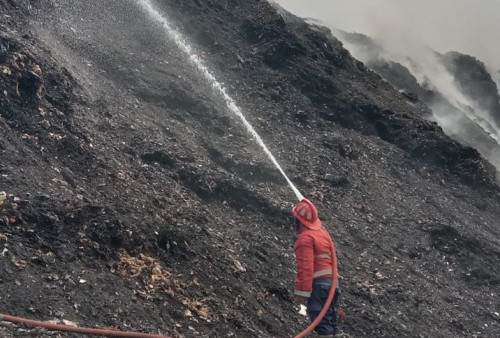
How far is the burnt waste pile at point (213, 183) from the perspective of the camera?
23.3ft

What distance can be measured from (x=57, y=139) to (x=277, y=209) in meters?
4.23

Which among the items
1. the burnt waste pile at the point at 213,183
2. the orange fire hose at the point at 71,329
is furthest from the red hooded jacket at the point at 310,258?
the orange fire hose at the point at 71,329

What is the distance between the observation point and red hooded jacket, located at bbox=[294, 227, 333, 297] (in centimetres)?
674

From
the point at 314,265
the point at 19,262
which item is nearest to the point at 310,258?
the point at 314,265

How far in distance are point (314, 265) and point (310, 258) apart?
0.25m

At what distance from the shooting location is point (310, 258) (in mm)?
6812

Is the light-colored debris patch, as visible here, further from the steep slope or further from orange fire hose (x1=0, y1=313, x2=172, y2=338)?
the steep slope

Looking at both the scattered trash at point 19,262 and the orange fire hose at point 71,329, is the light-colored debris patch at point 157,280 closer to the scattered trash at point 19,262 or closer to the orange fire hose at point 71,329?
the scattered trash at point 19,262

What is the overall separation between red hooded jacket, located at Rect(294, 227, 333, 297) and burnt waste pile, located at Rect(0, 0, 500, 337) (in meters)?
1.15

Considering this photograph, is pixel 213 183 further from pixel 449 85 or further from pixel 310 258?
pixel 449 85

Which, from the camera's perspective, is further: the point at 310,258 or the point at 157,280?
the point at 157,280

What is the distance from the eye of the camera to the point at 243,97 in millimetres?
16094

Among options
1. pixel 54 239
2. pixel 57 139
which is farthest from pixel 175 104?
pixel 54 239

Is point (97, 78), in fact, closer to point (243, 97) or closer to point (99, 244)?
point (243, 97)
